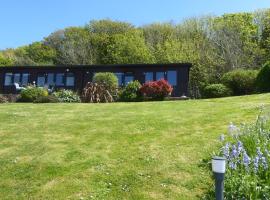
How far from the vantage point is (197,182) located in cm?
859

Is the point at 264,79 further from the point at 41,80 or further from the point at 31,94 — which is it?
the point at 41,80

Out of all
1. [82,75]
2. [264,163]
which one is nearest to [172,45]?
[82,75]

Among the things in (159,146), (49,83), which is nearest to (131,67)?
(49,83)

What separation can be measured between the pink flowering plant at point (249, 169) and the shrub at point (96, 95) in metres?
17.0

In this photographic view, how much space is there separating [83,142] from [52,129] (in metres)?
2.04

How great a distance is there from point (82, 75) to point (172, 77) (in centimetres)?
785

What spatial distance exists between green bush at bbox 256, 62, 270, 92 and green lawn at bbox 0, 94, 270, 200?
10.1 m

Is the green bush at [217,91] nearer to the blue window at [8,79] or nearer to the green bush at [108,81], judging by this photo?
the green bush at [108,81]

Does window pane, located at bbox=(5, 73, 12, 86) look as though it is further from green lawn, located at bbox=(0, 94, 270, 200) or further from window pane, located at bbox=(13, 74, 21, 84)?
green lawn, located at bbox=(0, 94, 270, 200)

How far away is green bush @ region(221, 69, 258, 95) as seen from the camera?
28.9m

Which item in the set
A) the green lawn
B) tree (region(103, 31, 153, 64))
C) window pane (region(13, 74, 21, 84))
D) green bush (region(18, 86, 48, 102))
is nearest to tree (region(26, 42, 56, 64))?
tree (region(103, 31, 153, 64))

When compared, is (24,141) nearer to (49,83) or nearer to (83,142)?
(83,142)

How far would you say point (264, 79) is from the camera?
25203 millimetres

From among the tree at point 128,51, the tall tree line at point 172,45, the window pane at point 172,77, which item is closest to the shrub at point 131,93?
the window pane at point 172,77
